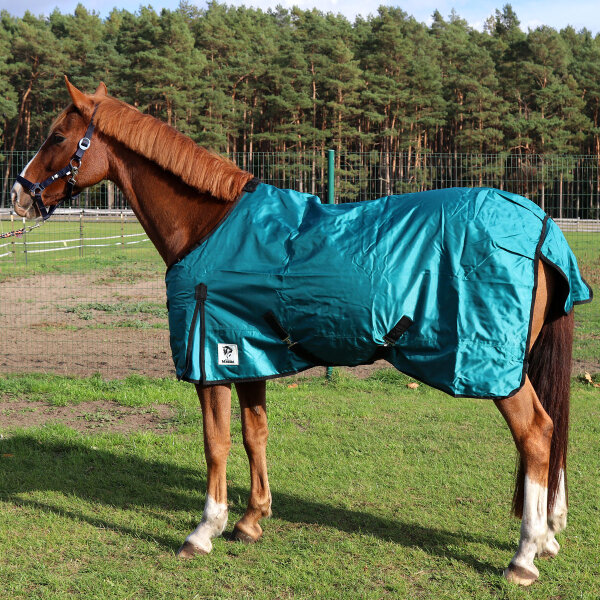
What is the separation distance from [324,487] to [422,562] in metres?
1.05

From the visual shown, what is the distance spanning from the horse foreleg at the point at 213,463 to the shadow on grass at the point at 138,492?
0.58 ft

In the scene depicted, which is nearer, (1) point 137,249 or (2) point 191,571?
(2) point 191,571

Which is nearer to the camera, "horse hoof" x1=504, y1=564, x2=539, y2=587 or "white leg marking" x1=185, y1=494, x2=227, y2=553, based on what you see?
"horse hoof" x1=504, y1=564, x2=539, y2=587

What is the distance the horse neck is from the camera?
3484 mm

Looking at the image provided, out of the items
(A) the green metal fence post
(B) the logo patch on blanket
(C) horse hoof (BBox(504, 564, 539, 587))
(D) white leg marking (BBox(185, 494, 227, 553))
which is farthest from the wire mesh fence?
(C) horse hoof (BBox(504, 564, 539, 587))

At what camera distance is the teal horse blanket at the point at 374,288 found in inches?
120

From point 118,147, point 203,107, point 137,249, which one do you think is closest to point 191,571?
point 118,147

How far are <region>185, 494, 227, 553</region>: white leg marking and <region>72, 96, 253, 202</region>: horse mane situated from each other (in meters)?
1.65

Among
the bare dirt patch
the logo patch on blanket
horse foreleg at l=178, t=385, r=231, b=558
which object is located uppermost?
the logo patch on blanket

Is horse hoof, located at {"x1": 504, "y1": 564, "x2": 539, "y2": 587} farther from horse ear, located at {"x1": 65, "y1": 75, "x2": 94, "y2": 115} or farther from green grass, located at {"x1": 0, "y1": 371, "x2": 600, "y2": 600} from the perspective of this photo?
horse ear, located at {"x1": 65, "y1": 75, "x2": 94, "y2": 115}

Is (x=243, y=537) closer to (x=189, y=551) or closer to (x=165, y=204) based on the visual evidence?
(x=189, y=551)

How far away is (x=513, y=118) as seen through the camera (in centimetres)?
4406

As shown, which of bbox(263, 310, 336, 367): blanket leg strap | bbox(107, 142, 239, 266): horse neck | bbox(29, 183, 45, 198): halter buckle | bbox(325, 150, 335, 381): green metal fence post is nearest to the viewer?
bbox(263, 310, 336, 367): blanket leg strap

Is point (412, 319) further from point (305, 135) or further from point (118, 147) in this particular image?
point (305, 135)
